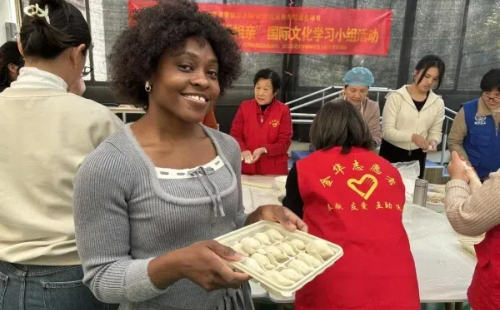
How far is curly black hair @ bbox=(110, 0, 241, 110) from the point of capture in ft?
2.93

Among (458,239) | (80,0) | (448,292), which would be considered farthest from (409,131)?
(80,0)

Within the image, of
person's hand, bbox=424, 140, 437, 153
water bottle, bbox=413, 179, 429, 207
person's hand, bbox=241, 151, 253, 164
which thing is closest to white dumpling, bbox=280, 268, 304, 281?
water bottle, bbox=413, 179, 429, 207

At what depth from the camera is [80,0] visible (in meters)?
4.46

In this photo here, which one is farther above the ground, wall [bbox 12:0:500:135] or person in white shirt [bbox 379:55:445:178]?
wall [bbox 12:0:500:135]

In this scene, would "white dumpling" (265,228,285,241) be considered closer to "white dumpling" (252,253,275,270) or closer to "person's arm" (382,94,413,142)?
"white dumpling" (252,253,275,270)

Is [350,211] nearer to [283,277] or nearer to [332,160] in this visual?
[332,160]

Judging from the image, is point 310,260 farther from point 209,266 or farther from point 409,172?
point 409,172

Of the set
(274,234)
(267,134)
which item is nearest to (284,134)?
(267,134)

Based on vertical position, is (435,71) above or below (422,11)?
below

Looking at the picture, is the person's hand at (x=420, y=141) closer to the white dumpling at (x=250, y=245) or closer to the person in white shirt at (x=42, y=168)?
the white dumpling at (x=250, y=245)

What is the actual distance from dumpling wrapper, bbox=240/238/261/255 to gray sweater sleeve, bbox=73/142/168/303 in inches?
9.4

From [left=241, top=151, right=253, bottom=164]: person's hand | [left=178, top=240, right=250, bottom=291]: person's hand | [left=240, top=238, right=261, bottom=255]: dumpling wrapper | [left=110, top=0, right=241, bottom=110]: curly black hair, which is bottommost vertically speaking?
[left=241, top=151, right=253, bottom=164]: person's hand

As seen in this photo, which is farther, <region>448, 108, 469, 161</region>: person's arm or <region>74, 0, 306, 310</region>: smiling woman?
<region>448, 108, 469, 161</region>: person's arm

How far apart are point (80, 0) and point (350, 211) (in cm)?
453
